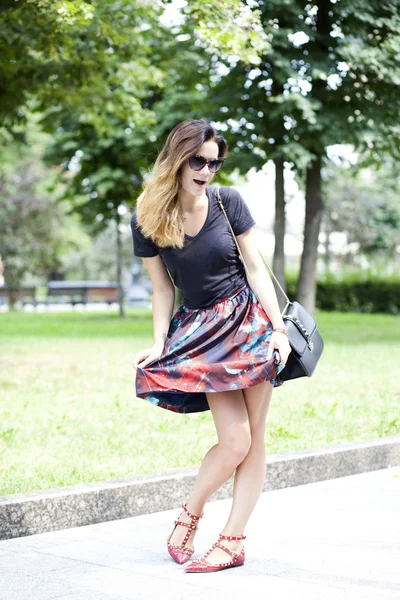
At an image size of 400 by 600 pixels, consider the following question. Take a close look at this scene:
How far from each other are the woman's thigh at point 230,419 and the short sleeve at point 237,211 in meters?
0.73

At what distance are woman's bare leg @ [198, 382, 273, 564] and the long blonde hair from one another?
30.2 inches

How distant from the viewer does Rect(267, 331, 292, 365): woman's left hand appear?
4309 millimetres

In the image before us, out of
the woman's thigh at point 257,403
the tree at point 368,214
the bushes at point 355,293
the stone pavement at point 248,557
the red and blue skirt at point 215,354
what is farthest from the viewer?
the tree at point 368,214

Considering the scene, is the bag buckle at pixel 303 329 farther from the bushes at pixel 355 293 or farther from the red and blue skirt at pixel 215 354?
the bushes at pixel 355 293

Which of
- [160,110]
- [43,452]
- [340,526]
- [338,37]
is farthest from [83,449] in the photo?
[160,110]

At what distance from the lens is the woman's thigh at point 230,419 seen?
4.38 m

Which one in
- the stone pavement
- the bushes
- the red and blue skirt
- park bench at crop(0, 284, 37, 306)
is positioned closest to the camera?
the stone pavement

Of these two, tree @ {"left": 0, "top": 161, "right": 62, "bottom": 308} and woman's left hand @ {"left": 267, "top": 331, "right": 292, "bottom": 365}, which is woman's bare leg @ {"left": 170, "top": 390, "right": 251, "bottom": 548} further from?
tree @ {"left": 0, "top": 161, "right": 62, "bottom": 308}

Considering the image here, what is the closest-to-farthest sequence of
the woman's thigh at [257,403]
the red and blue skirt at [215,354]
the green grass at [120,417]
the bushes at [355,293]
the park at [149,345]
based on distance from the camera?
the red and blue skirt at [215,354]
the woman's thigh at [257,403]
the park at [149,345]
the green grass at [120,417]
the bushes at [355,293]

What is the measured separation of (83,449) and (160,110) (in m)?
17.4

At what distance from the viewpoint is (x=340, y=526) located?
5.46 meters

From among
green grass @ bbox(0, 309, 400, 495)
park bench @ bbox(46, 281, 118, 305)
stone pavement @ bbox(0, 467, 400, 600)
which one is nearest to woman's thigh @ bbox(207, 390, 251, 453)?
stone pavement @ bbox(0, 467, 400, 600)

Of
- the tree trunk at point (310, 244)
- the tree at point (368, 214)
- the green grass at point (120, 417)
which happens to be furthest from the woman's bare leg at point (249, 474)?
the tree at point (368, 214)

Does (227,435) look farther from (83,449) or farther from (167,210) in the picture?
(83,449)
